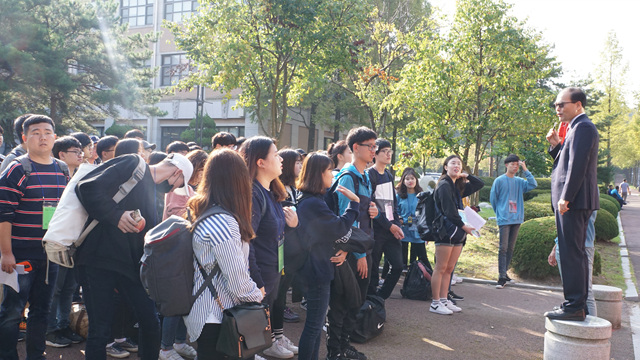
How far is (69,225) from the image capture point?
348cm

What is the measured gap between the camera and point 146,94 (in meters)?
23.3

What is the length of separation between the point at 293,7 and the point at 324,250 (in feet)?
25.7

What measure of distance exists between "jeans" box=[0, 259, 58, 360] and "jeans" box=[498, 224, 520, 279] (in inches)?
271

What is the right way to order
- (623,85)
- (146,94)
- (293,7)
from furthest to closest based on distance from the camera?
(623,85) < (146,94) < (293,7)

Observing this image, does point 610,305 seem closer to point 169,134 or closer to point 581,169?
point 581,169

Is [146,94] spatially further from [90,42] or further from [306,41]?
[306,41]

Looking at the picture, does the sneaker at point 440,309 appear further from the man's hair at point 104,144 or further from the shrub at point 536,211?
the shrub at point 536,211

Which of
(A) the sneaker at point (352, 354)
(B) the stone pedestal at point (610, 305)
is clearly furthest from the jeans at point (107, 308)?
(B) the stone pedestal at point (610, 305)

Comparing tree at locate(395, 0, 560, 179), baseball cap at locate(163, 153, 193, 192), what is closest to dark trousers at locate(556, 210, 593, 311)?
baseball cap at locate(163, 153, 193, 192)

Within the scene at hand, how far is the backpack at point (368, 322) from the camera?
213 inches

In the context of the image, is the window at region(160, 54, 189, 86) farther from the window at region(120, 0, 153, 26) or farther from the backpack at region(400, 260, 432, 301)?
the backpack at region(400, 260, 432, 301)

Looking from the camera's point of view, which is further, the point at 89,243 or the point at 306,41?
the point at 306,41

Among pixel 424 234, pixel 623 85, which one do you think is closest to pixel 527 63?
pixel 424 234

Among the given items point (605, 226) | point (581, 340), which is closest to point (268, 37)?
point (581, 340)
